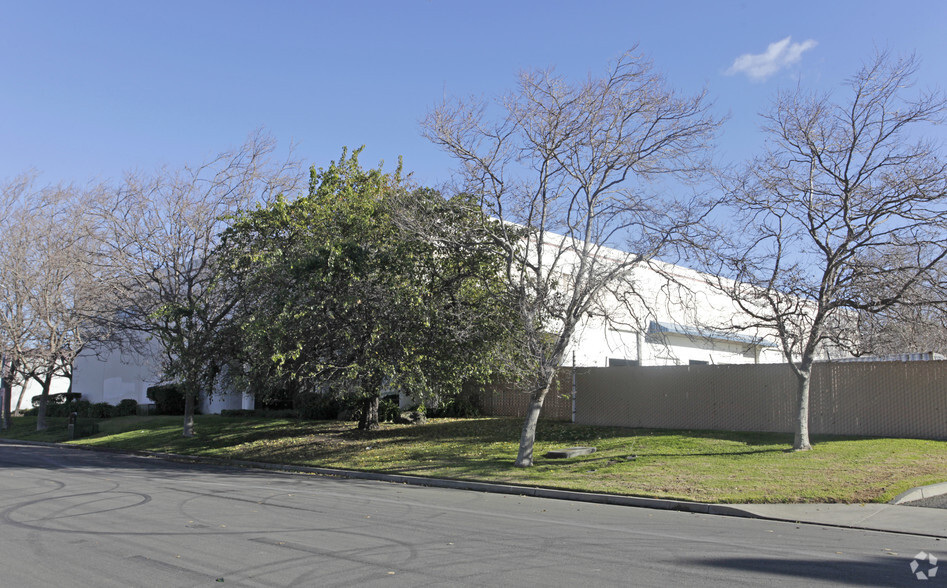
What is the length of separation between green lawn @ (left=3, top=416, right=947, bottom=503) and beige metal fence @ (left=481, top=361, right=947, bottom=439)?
791mm

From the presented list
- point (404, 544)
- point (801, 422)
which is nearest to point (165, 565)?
point (404, 544)

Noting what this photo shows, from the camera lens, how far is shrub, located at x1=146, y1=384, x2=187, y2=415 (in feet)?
127

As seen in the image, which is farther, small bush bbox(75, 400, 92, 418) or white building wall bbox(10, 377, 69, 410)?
white building wall bbox(10, 377, 69, 410)

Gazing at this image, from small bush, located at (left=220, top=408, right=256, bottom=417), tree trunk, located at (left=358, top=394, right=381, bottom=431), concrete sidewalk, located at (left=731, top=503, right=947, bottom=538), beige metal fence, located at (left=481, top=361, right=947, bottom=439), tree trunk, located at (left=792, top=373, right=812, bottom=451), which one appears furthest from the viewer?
small bush, located at (left=220, top=408, right=256, bottom=417)

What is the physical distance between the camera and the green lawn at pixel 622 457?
12.7 m

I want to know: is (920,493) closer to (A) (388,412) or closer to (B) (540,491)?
(B) (540,491)

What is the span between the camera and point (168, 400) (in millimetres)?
38750

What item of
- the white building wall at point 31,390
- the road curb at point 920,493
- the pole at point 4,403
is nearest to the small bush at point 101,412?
the pole at point 4,403

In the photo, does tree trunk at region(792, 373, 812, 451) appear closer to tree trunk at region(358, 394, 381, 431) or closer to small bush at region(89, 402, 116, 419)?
tree trunk at region(358, 394, 381, 431)

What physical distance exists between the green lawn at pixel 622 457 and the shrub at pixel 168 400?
11.9 meters

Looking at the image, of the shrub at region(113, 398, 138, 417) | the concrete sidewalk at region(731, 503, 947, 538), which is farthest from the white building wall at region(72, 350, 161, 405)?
the concrete sidewalk at region(731, 503, 947, 538)

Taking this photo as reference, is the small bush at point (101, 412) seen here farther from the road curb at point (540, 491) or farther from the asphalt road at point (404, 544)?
the asphalt road at point (404, 544)

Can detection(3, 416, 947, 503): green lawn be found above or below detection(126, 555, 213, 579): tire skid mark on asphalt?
below

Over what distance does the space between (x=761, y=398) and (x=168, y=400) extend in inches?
1260
